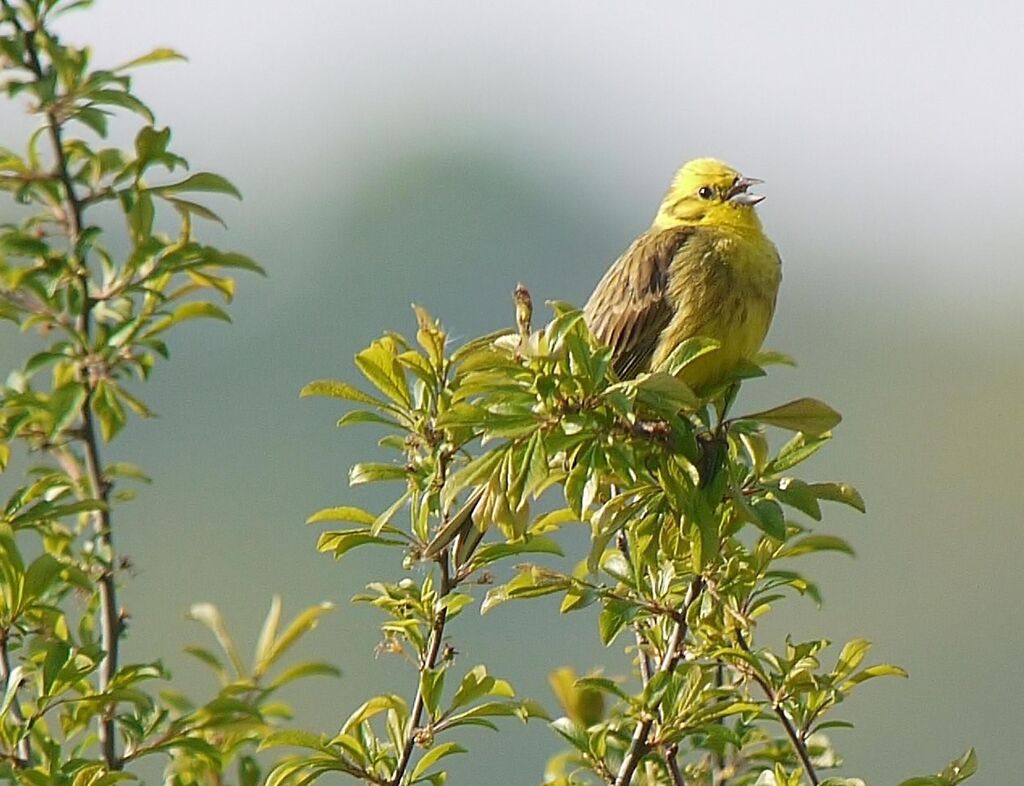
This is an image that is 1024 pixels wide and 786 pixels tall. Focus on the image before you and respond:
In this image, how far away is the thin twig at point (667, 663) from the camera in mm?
3010

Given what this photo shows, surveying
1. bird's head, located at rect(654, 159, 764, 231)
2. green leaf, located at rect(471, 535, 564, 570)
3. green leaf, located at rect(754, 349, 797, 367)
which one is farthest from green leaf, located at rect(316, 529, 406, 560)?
bird's head, located at rect(654, 159, 764, 231)

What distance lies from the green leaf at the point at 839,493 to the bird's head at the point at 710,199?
2.31 m

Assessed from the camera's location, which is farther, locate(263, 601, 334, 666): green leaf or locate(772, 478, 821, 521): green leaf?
locate(263, 601, 334, 666): green leaf

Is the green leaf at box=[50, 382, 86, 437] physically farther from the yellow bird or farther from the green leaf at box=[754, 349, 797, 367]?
the yellow bird

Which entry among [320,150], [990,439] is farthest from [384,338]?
[320,150]

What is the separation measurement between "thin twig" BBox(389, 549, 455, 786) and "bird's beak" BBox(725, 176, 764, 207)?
2.75 meters

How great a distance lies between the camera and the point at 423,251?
110250 millimetres

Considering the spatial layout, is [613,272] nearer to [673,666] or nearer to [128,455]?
[673,666]

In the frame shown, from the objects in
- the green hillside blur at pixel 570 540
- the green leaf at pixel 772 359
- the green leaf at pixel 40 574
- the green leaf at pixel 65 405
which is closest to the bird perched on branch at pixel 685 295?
the green leaf at pixel 772 359

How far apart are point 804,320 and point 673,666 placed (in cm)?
10481

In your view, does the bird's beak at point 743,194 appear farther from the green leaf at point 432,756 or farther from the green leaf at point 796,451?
the green leaf at point 432,756

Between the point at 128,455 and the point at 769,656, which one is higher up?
the point at 128,455

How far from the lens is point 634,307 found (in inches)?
194

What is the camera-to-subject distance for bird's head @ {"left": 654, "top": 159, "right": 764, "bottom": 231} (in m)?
5.54
